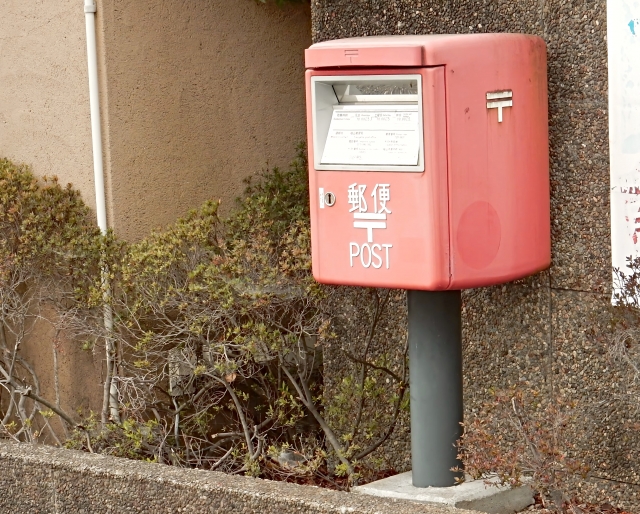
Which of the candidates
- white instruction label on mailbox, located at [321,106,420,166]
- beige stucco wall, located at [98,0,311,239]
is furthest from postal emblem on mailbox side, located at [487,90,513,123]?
beige stucco wall, located at [98,0,311,239]

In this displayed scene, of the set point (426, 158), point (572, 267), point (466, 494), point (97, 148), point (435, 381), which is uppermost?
point (97, 148)

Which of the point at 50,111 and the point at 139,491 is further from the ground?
the point at 50,111

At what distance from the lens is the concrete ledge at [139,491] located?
12.2 ft

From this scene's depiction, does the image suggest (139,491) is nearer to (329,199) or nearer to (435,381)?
(435,381)

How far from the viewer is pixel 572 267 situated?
13.6 ft

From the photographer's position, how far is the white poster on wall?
3838 mm

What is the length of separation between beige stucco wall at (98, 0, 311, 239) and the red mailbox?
185 cm

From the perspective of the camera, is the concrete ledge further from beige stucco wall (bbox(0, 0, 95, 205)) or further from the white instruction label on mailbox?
beige stucco wall (bbox(0, 0, 95, 205))

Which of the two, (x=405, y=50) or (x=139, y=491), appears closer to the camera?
(x=405, y=50)

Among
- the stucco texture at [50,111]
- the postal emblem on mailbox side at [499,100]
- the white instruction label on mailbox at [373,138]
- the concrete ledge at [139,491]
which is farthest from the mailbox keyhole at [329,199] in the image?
the stucco texture at [50,111]

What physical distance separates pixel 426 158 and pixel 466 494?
127 centimetres

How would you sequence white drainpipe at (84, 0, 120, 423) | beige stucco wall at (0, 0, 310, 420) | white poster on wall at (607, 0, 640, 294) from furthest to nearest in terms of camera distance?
beige stucco wall at (0, 0, 310, 420)
white drainpipe at (84, 0, 120, 423)
white poster on wall at (607, 0, 640, 294)

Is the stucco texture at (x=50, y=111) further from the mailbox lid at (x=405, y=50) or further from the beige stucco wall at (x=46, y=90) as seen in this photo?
the mailbox lid at (x=405, y=50)

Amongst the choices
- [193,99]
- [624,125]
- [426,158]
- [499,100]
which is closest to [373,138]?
[426,158]
